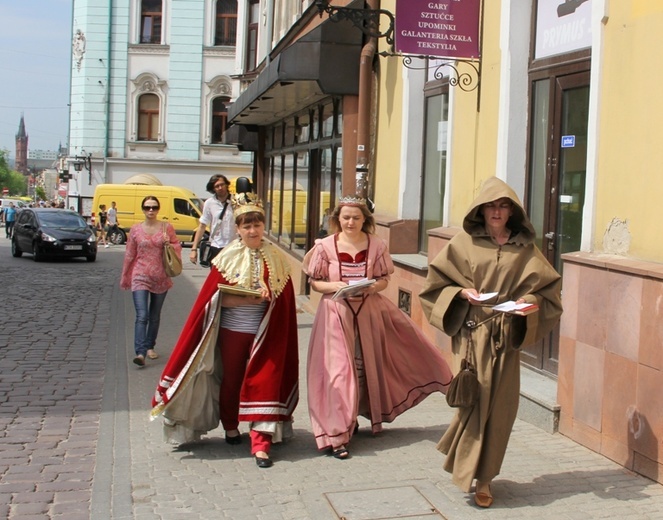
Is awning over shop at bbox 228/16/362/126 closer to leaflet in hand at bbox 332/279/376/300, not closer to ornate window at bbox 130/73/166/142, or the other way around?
leaflet in hand at bbox 332/279/376/300

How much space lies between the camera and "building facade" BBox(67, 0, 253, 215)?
43.0 metres

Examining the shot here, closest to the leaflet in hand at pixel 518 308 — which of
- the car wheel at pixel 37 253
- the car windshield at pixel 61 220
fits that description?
the car wheel at pixel 37 253

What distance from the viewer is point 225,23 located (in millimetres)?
43875

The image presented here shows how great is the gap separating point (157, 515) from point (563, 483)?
2.33 meters

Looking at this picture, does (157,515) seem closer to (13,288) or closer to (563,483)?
(563,483)

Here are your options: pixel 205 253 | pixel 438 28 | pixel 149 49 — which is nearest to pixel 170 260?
pixel 205 253

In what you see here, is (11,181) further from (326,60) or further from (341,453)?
(341,453)

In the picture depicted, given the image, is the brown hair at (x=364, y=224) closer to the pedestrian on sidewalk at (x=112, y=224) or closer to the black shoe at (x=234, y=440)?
the black shoe at (x=234, y=440)

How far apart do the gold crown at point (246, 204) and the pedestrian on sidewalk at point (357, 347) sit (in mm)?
474

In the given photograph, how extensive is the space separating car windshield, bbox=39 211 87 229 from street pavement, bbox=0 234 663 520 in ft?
63.2

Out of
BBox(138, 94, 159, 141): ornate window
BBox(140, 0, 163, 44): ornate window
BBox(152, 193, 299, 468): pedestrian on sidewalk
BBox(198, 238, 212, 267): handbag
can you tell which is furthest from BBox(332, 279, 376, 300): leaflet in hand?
BBox(140, 0, 163, 44): ornate window

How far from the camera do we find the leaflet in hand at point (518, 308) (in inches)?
190

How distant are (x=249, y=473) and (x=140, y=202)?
29935 mm

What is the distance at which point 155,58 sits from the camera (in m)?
43.2
